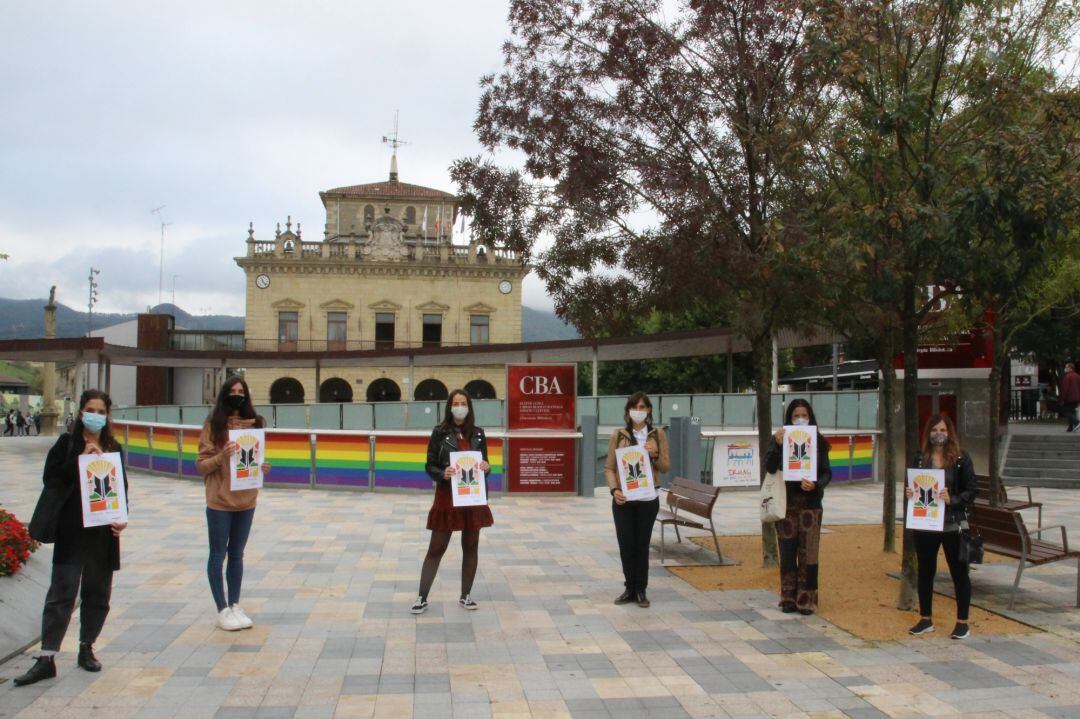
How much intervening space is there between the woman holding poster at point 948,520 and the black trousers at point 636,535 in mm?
2092

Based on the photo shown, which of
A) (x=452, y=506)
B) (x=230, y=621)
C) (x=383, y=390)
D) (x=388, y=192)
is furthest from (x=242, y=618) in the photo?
(x=388, y=192)

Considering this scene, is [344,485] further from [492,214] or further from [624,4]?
[624,4]

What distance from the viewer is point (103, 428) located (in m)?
5.54

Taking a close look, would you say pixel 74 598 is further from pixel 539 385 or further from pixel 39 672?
pixel 539 385

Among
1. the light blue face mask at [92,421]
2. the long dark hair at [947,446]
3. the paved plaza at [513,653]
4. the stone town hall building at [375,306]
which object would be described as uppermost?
the stone town hall building at [375,306]

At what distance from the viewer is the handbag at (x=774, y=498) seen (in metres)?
7.22

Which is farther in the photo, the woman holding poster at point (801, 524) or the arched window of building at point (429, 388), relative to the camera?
the arched window of building at point (429, 388)

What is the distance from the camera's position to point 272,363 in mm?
37344

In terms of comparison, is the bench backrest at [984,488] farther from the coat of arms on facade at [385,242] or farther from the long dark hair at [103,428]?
the coat of arms on facade at [385,242]

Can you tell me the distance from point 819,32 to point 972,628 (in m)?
5.17

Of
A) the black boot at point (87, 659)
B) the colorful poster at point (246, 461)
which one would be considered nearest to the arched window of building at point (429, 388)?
the colorful poster at point (246, 461)

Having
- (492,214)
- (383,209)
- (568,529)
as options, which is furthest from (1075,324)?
(383,209)

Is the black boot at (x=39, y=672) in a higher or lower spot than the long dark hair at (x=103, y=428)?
lower

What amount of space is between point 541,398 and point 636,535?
856 cm
